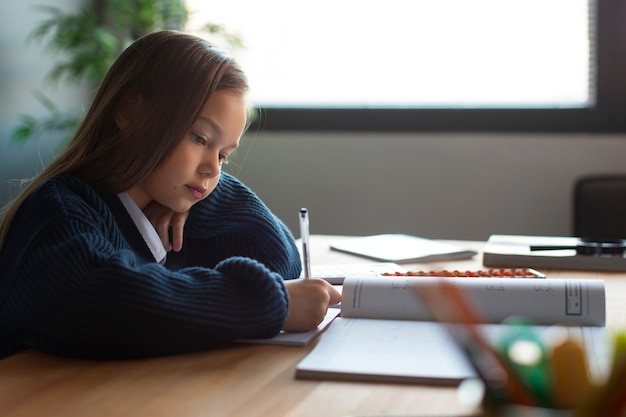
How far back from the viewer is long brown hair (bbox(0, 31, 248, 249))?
1.21 meters

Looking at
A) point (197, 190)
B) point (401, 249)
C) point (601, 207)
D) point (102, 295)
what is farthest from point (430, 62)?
point (102, 295)

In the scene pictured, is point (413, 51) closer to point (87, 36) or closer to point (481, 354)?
point (87, 36)

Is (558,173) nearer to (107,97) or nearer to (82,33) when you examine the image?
(82,33)

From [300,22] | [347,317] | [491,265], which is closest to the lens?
[347,317]

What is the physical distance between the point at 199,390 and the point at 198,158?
50cm

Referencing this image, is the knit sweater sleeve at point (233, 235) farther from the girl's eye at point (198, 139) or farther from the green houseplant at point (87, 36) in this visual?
the green houseplant at point (87, 36)

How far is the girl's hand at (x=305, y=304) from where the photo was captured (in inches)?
40.1

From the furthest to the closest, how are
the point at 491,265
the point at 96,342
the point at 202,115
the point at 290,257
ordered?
the point at 491,265 < the point at 290,257 < the point at 202,115 < the point at 96,342

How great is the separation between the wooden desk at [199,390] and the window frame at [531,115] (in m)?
2.11

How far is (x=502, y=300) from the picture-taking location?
3.50 feet

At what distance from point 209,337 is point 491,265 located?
0.79 meters

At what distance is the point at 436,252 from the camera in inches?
65.9

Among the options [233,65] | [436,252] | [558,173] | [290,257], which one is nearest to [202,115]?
[233,65]

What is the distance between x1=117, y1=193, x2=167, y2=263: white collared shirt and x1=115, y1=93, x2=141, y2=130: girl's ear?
105mm
